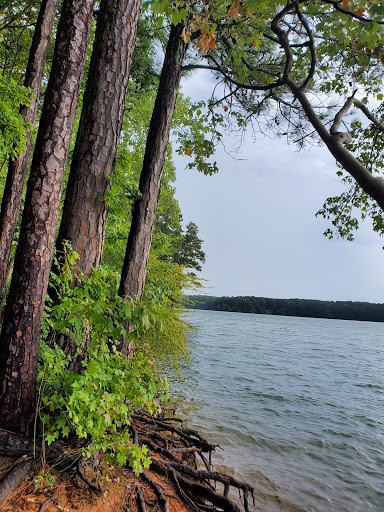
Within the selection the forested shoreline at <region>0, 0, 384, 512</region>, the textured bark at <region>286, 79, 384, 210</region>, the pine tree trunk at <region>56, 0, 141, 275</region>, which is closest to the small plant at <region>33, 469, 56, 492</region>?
the forested shoreline at <region>0, 0, 384, 512</region>

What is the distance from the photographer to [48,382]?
287cm

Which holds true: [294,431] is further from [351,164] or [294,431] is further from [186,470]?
[351,164]

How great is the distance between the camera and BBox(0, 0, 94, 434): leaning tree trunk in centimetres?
279

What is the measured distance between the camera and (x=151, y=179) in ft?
16.8

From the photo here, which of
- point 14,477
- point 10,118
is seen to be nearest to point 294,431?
point 14,477

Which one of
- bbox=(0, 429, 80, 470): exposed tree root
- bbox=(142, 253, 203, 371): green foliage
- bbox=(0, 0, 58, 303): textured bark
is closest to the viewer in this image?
bbox=(0, 429, 80, 470): exposed tree root

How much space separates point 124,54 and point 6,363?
11.3ft

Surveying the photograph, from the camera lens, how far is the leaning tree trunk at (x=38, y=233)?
2.79m

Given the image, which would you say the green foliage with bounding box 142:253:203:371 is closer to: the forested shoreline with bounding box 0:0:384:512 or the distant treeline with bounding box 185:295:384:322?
the forested shoreline with bounding box 0:0:384:512

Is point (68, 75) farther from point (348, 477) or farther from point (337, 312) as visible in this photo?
point (337, 312)

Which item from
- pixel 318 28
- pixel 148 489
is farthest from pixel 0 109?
pixel 148 489

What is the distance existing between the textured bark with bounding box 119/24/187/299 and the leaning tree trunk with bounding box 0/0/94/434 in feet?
6.06

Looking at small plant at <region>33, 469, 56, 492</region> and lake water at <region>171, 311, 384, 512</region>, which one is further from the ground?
small plant at <region>33, 469, 56, 492</region>

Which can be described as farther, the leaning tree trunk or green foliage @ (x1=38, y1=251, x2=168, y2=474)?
the leaning tree trunk
